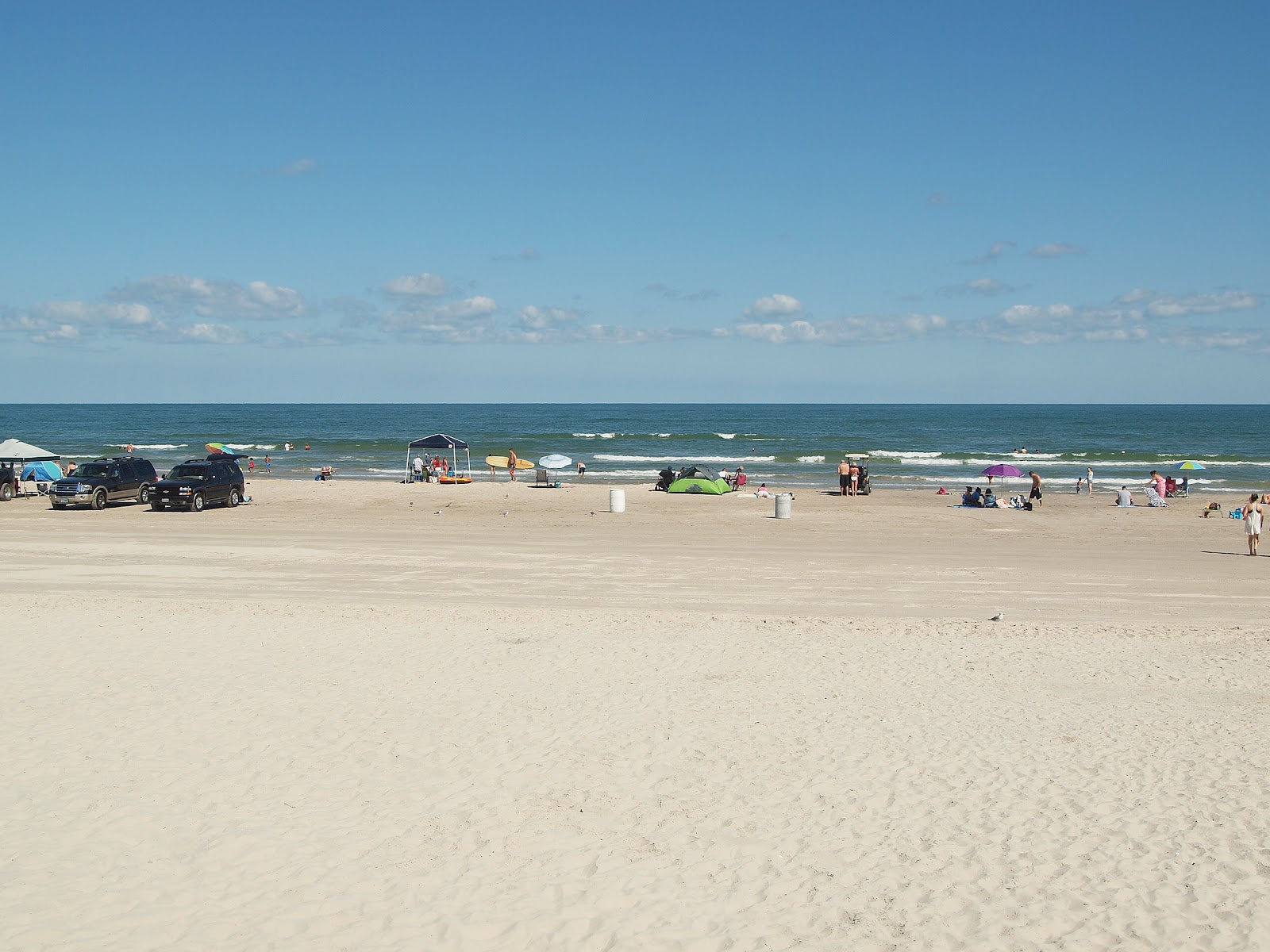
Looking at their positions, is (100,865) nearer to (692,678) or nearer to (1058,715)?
(692,678)

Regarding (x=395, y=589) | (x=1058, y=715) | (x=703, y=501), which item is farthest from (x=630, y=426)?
(x=1058, y=715)

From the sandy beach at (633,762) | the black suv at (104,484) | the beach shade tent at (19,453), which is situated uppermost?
the beach shade tent at (19,453)

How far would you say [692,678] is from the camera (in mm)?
11297

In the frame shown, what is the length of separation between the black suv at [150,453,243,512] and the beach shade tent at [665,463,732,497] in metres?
14.0

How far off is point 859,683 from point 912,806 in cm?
334

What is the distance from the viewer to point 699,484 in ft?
114

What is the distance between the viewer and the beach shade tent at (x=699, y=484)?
34.6 m

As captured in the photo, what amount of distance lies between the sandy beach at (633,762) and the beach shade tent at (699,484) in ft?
53.2

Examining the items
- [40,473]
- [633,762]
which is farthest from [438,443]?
[633,762]

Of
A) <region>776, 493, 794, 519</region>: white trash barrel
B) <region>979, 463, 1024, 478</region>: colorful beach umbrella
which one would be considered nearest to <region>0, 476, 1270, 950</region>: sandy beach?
<region>776, 493, 794, 519</region>: white trash barrel

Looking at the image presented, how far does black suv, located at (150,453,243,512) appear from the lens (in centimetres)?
2880

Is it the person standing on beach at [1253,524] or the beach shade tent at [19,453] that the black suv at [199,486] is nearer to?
the beach shade tent at [19,453]

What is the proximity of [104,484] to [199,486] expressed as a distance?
3050 millimetres

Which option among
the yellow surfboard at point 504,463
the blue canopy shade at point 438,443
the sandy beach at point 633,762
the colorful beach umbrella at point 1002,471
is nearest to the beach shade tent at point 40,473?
the blue canopy shade at point 438,443
